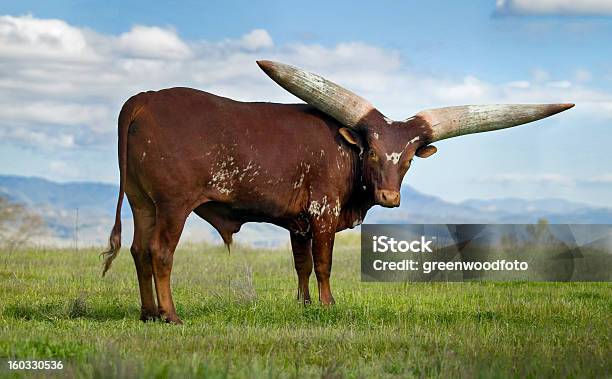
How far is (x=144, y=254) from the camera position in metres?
11.3

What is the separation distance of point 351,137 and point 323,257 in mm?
1608

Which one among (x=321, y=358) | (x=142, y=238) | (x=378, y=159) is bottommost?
(x=321, y=358)

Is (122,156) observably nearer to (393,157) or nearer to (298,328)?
(298,328)

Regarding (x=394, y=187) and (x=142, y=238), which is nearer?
(x=142, y=238)

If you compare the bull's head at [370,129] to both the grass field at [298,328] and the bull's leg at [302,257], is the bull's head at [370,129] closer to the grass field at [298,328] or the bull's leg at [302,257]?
the bull's leg at [302,257]

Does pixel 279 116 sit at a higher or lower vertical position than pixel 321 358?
higher

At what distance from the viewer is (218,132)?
11281 mm

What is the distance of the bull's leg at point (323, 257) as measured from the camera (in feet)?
40.4

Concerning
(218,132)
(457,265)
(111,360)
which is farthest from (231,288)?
(111,360)

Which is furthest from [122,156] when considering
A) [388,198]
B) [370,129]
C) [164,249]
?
[388,198]

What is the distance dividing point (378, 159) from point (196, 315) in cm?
311

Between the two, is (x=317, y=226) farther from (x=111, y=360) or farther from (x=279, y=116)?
(x=111, y=360)

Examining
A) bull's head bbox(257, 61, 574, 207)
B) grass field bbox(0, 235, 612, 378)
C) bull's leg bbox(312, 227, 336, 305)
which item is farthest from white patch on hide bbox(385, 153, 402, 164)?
grass field bbox(0, 235, 612, 378)

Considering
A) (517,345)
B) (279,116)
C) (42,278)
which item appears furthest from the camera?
(42,278)
